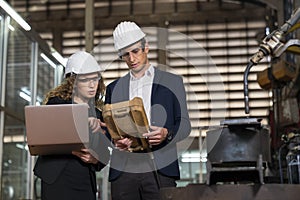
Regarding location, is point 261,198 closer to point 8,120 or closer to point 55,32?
point 8,120

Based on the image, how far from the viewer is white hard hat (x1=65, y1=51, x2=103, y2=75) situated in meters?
2.32

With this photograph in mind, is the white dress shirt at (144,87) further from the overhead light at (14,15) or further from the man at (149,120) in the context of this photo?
the overhead light at (14,15)

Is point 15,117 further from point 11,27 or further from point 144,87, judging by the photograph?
point 144,87

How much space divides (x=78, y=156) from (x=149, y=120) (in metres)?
0.32

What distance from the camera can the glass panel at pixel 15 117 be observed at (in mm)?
4414

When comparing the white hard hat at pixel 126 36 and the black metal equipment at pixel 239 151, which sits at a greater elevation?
the white hard hat at pixel 126 36

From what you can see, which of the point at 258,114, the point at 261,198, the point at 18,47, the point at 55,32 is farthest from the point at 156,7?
the point at 261,198

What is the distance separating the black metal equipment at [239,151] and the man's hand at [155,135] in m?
0.19

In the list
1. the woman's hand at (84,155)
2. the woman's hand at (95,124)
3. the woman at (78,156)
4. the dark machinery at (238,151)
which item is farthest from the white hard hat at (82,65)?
the dark machinery at (238,151)

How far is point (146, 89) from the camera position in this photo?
7.48 feet

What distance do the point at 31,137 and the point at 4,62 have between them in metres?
2.25

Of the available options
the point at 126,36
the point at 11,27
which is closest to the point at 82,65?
the point at 126,36

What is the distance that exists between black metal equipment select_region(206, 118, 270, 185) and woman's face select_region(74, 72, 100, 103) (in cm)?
55

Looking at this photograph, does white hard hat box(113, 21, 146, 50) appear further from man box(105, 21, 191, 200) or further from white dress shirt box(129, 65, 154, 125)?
white dress shirt box(129, 65, 154, 125)
